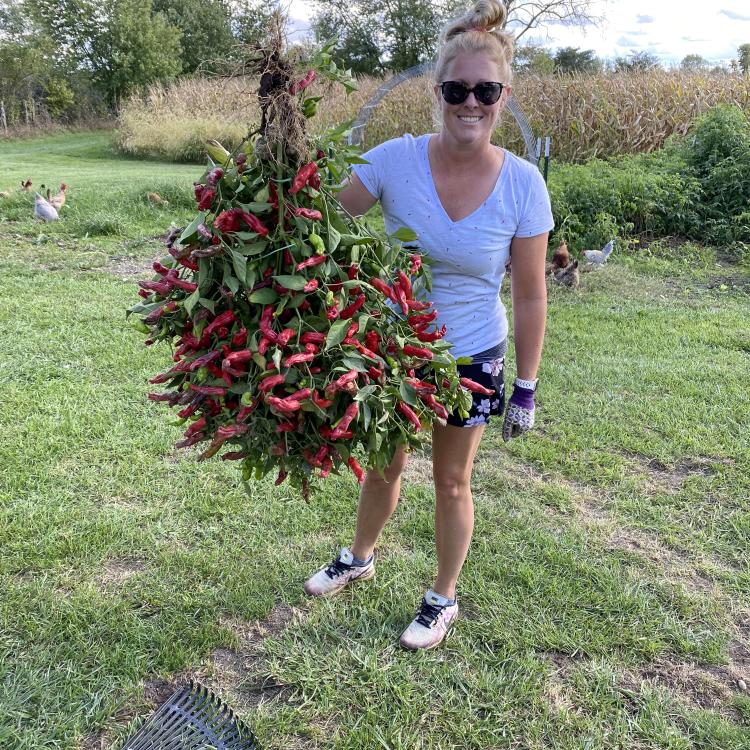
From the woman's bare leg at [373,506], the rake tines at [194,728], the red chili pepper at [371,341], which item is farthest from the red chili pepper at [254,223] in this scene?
the rake tines at [194,728]

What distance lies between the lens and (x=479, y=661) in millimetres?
2322

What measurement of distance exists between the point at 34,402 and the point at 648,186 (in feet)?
25.2

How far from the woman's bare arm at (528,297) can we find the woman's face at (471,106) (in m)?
0.36

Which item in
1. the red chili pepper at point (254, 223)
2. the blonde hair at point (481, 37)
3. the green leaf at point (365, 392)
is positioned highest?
the blonde hair at point (481, 37)

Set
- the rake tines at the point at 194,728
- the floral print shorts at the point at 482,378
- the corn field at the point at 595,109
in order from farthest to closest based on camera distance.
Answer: the corn field at the point at 595,109
the floral print shorts at the point at 482,378
the rake tines at the point at 194,728

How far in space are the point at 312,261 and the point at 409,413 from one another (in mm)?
439

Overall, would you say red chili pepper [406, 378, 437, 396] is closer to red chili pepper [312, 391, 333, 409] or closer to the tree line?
red chili pepper [312, 391, 333, 409]

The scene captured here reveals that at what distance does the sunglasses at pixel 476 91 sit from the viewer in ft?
6.11

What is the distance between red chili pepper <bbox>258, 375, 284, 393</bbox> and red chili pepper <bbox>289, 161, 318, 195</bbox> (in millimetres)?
424

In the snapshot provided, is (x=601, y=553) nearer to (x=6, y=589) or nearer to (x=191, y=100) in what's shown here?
(x=6, y=589)

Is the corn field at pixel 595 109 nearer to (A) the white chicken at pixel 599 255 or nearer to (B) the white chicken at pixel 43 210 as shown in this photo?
(B) the white chicken at pixel 43 210

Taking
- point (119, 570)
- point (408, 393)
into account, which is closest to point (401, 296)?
point (408, 393)

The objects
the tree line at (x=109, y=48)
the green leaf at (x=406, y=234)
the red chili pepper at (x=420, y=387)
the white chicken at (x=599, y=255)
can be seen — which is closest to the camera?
the red chili pepper at (x=420, y=387)

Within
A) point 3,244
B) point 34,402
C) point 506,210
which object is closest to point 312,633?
point 506,210
